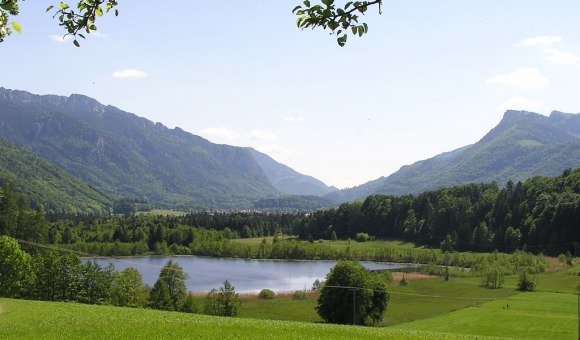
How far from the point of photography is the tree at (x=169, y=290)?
69312 mm

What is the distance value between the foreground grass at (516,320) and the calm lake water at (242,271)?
1582 inches

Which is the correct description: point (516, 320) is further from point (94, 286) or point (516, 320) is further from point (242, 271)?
point (242, 271)

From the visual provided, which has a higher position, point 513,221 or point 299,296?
point 513,221

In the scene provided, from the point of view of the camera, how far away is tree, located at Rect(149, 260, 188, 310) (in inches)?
2729

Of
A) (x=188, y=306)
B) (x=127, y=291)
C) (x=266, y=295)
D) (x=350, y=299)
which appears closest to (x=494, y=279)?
(x=266, y=295)

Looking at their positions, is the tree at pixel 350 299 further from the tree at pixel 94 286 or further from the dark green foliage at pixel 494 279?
the dark green foliage at pixel 494 279

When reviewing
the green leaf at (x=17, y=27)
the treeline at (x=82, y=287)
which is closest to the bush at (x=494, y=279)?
the treeline at (x=82, y=287)

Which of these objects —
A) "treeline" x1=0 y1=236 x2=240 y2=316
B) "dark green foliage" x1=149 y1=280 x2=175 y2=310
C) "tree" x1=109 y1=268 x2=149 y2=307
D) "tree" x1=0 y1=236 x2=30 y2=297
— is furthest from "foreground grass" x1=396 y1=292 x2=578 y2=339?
"tree" x1=0 y1=236 x2=30 y2=297

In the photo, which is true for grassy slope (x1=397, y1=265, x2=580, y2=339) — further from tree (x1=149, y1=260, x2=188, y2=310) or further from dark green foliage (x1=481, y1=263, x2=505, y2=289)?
tree (x1=149, y1=260, x2=188, y2=310)

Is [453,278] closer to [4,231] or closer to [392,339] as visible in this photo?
[4,231]

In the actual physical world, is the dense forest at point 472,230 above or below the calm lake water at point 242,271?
above

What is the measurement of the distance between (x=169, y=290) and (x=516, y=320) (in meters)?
44.9

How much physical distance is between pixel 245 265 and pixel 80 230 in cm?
6479

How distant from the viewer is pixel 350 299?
66.4m
